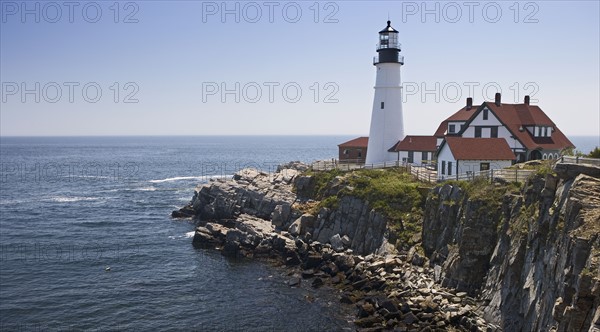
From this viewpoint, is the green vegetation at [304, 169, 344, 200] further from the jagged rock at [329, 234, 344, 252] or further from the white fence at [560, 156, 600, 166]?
the white fence at [560, 156, 600, 166]

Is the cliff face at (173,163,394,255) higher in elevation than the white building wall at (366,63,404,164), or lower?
lower

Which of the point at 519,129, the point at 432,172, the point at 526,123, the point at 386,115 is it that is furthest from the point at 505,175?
the point at 386,115

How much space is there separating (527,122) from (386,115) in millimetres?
13174

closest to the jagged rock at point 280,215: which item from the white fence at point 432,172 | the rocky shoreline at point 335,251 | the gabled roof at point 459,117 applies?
the rocky shoreline at point 335,251

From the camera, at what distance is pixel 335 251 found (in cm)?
3666

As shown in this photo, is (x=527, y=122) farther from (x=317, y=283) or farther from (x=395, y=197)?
(x=317, y=283)

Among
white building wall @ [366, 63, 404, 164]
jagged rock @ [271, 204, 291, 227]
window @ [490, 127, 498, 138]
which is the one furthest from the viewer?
white building wall @ [366, 63, 404, 164]

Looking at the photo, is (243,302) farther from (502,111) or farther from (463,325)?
(502,111)

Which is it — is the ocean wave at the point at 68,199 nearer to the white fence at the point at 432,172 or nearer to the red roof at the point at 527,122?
the white fence at the point at 432,172

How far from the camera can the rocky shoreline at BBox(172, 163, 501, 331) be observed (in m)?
26.1

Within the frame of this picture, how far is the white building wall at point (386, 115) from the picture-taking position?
50219mm

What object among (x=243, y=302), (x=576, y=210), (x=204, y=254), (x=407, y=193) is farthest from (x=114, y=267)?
(x=576, y=210)

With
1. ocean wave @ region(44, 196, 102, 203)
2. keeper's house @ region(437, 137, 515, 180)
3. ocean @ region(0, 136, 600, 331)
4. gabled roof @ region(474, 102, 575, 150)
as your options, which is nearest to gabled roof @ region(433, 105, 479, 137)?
gabled roof @ region(474, 102, 575, 150)

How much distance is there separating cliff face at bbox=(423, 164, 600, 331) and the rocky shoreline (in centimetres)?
125
